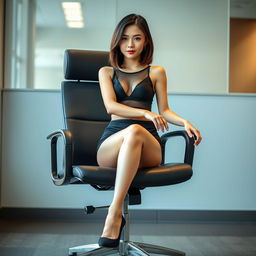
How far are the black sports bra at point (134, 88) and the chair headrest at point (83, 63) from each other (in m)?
0.27

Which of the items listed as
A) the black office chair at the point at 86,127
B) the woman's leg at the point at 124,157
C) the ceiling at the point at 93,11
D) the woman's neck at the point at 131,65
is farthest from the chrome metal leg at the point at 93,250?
the ceiling at the point at 93,11

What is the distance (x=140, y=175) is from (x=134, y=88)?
1.62 ft

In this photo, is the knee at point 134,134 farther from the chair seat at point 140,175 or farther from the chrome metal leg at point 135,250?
the chrome metal leg at point 135,250

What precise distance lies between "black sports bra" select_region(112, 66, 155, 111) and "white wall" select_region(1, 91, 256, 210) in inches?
44.1

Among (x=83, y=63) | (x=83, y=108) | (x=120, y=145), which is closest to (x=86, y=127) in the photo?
(x=83, y=108)

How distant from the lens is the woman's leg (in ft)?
5.23

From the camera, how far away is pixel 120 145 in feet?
5.63

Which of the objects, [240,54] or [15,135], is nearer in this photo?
[15,135]

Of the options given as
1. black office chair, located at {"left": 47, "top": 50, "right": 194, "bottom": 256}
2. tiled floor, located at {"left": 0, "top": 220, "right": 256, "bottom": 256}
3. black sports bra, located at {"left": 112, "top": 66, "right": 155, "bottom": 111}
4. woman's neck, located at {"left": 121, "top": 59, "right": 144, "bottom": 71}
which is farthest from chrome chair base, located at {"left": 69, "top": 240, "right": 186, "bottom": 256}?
woman's neck, located at {"left": 121, "top": 59, "right": 144, "bottom": 71}

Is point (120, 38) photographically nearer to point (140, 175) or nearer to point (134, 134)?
point (134, 134)

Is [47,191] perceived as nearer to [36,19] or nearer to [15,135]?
[15,135]

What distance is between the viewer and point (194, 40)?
3.55 metres

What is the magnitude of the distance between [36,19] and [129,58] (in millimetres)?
2046

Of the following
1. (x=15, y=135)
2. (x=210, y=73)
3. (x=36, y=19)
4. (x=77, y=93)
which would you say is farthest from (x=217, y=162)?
(x=36, y=19)
